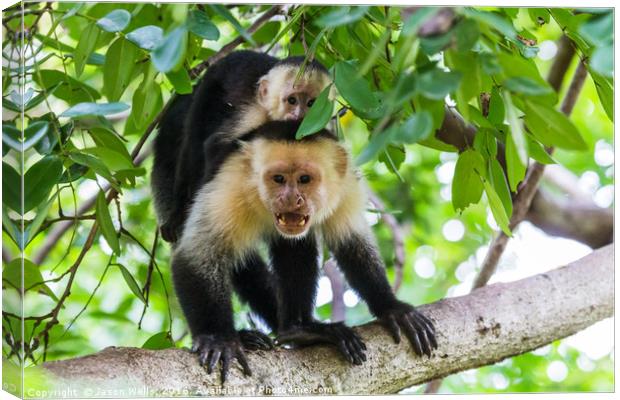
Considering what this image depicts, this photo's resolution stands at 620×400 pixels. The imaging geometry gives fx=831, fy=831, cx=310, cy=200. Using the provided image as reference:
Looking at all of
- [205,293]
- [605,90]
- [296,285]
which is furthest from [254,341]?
[605,90]

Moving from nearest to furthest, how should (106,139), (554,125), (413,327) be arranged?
(554,125), (106,139), (413,327)

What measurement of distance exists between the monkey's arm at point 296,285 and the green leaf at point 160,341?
384 mm

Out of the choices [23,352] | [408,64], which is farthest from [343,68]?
[23,352]

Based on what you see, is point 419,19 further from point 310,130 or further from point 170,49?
point 310,130

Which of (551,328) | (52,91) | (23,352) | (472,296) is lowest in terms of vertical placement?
(551,328)

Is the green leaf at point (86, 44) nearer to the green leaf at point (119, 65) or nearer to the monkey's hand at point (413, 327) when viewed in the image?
the green leaf at point (119, 65)

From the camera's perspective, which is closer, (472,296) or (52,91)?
(52,91)

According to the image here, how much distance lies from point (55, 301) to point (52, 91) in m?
0.70

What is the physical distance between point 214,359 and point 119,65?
0.94 m

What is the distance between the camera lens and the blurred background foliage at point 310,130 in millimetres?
1647

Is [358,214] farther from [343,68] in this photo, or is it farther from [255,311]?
[343,68]

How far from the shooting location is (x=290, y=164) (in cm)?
299

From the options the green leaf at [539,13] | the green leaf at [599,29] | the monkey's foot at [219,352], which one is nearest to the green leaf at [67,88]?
the monkey's foot at [219,352]

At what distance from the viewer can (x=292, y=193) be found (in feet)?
9.59
